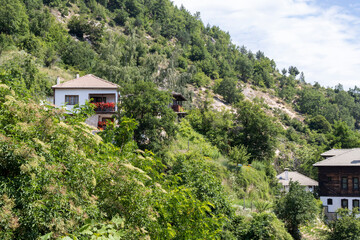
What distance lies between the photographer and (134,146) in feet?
45.5

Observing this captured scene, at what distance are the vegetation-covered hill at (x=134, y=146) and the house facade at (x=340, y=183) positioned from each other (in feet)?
19.2

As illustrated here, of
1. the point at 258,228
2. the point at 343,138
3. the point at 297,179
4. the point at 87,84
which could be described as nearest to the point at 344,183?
the point at 297,179

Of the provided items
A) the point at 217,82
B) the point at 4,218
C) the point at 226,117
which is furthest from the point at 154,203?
the point at 217,82

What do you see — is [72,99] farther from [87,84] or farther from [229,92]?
[229,92]

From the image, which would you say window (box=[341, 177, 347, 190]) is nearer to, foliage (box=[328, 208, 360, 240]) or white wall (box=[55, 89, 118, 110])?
foliage (box=[328, 208, 360, 240])

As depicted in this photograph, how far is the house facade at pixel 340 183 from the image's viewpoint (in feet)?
127

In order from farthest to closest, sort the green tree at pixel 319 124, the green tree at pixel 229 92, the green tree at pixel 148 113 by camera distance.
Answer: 1. the green tree at pixel 319 124
2. the green tree at pixel 229 92
3. the green tree at pixel 148 113

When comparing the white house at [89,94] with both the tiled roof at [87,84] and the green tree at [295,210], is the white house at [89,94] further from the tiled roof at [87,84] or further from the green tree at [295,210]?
the green tree at [295,210]

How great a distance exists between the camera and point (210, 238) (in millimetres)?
11047

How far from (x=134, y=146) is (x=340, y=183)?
3258 cm

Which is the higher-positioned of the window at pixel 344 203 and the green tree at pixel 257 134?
the green tree at pixel 257 134

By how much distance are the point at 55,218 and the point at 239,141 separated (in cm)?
3699

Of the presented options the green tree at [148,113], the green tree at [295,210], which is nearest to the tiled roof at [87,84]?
the green tree at [148,113]

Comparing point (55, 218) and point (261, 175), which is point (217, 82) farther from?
point (55, 218)
